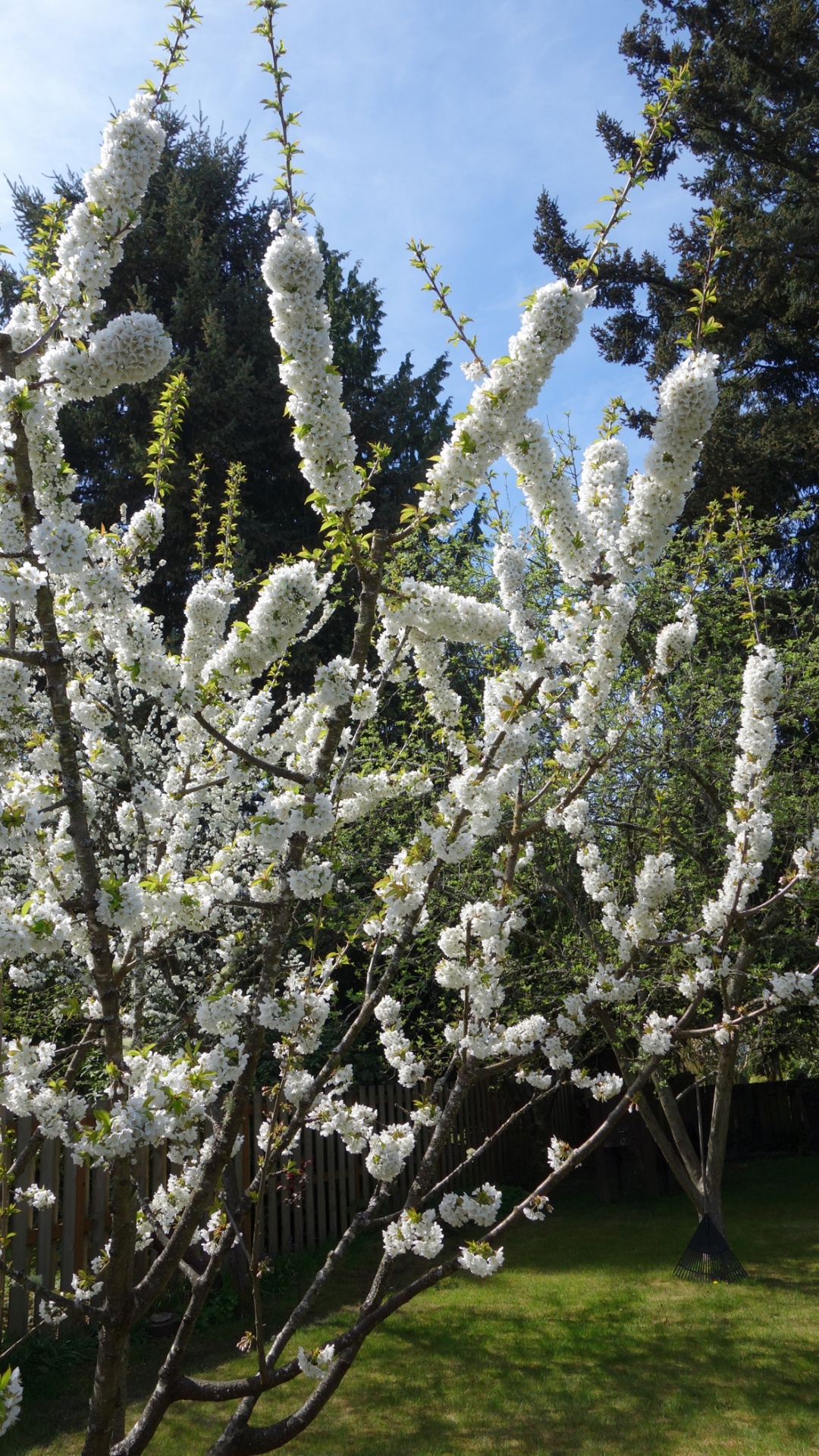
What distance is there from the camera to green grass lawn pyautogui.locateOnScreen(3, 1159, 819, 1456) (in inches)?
173

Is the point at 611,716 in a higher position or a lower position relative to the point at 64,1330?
higher

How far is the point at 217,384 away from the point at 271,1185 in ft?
31.8

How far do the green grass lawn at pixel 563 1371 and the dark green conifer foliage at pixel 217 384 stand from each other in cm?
750

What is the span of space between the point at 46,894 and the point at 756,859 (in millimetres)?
2962

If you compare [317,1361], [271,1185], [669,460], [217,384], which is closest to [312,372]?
[669,460]

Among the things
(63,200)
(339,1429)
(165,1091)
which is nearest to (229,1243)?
(165,1091)

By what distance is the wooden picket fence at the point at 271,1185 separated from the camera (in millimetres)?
5152

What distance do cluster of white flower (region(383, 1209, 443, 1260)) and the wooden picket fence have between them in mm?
444

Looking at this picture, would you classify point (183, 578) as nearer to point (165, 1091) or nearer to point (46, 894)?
point (46, 894)

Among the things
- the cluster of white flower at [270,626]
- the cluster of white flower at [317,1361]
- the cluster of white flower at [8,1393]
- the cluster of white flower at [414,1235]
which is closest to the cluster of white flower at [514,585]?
the cluster of white flower at [270,626]

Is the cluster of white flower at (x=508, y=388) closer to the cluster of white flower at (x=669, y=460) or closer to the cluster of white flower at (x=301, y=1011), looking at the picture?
the cluster of white flower at (x=669, y=460)

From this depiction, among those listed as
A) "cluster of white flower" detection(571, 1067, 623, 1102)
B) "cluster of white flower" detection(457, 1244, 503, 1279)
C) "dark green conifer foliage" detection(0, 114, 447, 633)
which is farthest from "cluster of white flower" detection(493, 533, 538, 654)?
"dark green conifer foliage" detection(0, 114, 447, 633)

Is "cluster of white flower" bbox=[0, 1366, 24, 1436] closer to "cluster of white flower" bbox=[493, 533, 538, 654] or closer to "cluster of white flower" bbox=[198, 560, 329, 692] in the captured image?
"cluster of white flower" bbox=[198, 560, 329, 692]

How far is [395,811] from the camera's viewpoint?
7977 mm
